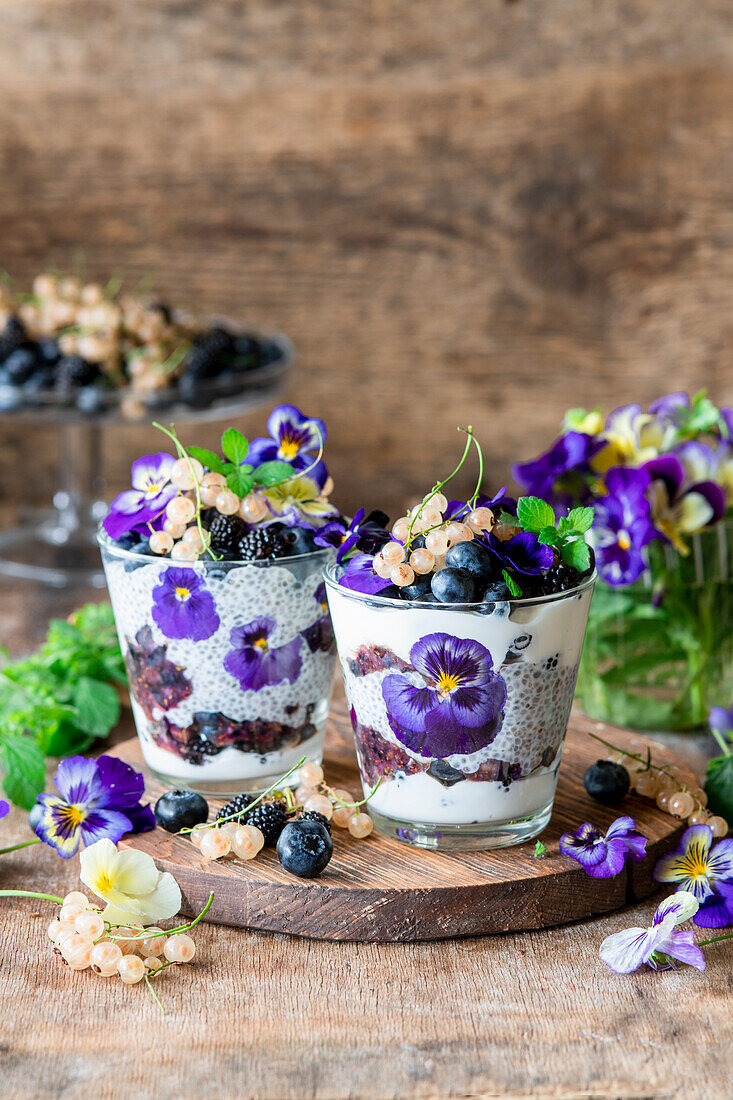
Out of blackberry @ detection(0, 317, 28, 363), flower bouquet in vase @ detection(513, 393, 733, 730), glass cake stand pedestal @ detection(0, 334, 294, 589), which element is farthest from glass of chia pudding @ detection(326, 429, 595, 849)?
blackberry @ detection(0, 317, 28, 363)

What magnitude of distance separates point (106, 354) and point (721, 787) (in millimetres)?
843

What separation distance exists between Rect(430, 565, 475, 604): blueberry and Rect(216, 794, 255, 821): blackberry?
194 millimetres

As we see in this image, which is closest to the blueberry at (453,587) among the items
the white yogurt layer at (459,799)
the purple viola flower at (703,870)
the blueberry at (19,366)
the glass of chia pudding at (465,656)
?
the glass of chia pudding at (465,656)

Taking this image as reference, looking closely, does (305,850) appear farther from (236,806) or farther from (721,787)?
(721,787)

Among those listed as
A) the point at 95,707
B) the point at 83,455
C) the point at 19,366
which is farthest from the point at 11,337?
the point at 95,707

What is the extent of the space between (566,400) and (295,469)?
1.02m

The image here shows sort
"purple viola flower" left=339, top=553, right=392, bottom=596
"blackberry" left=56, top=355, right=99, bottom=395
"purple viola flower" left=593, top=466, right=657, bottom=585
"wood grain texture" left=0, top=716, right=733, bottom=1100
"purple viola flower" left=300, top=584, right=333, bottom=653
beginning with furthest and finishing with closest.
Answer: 1. "blackberry" left=56, top=355, right=99, bottom=395
2. "purple viola flower" left=593, top=466, right=657, bottom=585
3. "purple viola flower" left=300, top=584, right=333, bottom=653
4. "purple viola flower" left=339, top=553, right=392, bottom=596
5. "wood grain texture" left=0, top=716, right=733, bottom=1100

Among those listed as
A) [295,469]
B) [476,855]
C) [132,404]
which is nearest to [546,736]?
[476,855]

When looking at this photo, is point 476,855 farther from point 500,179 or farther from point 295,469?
point 500,179

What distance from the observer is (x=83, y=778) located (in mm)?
711

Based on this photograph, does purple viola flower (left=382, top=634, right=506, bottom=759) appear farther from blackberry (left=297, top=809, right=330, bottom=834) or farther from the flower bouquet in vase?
the flower bouquet in vase

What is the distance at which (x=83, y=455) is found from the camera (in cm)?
161

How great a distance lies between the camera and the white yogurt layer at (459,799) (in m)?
0.67

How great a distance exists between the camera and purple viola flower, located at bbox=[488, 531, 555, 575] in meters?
0.64
